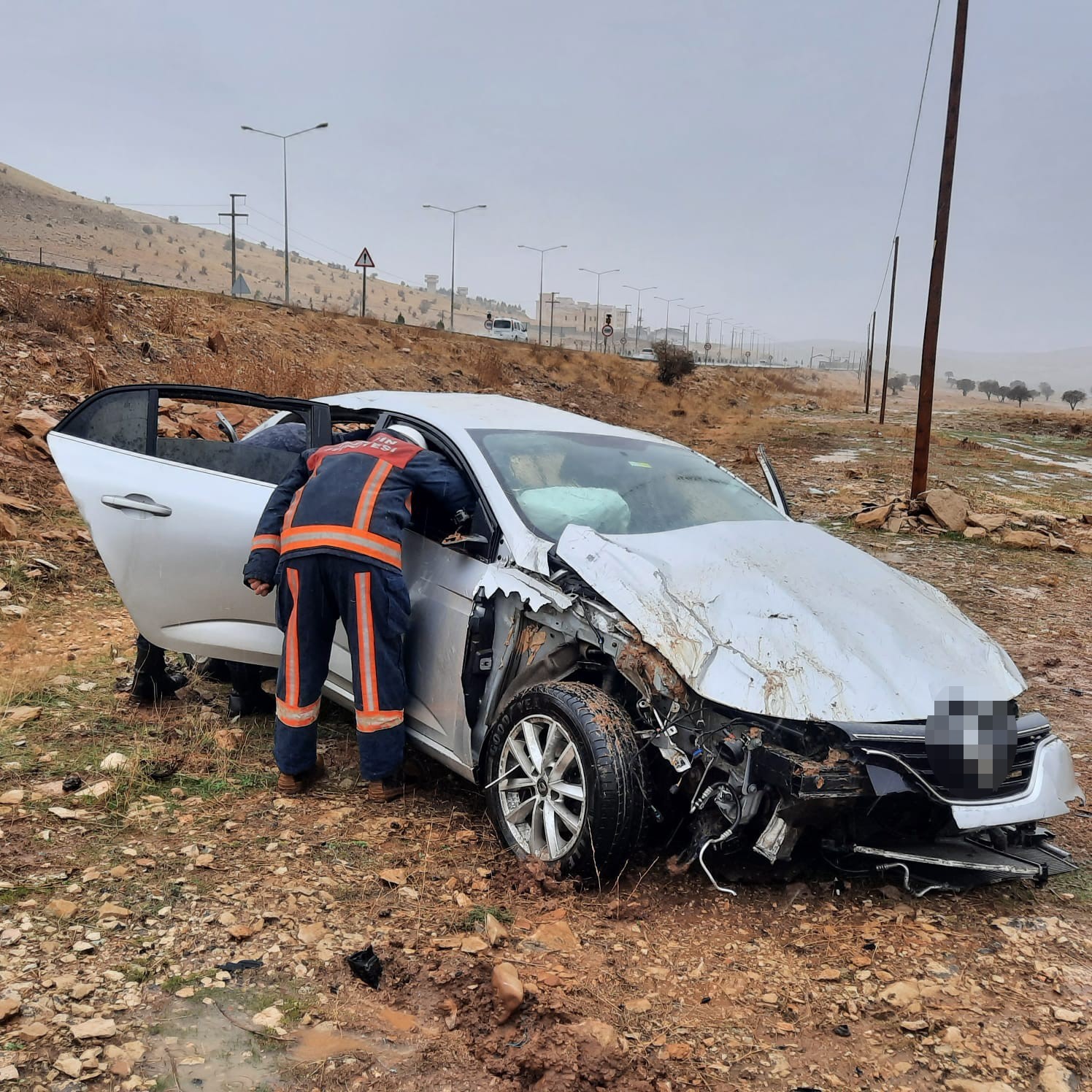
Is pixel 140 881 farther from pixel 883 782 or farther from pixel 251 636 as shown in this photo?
pixel 883 782

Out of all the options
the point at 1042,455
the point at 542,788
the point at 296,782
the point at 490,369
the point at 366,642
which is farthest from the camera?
the point at 1042,455

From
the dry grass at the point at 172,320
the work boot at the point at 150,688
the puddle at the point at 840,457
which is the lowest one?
the work boot at the point at 150,688

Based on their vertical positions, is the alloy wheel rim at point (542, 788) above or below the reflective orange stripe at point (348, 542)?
below

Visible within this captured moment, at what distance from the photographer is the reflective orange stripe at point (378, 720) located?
142 inches

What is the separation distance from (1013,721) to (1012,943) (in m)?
0.67

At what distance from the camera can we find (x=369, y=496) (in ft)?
12.0

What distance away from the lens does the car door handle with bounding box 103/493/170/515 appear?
13.5ft

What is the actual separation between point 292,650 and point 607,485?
4.85 feet

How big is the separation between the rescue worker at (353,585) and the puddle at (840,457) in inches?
652

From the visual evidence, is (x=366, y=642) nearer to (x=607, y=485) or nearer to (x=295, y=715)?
(x=295, y=715)

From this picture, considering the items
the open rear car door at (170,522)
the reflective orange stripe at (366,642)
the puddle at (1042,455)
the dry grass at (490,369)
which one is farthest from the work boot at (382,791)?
the puddle at (1042,455)

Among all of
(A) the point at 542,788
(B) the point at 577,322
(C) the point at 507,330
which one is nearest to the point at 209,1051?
(A) the point at 542,788

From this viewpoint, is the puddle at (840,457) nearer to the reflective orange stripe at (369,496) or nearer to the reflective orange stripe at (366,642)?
the reflective orange stripe at (369,496)

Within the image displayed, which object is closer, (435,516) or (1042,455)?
(435,516)
